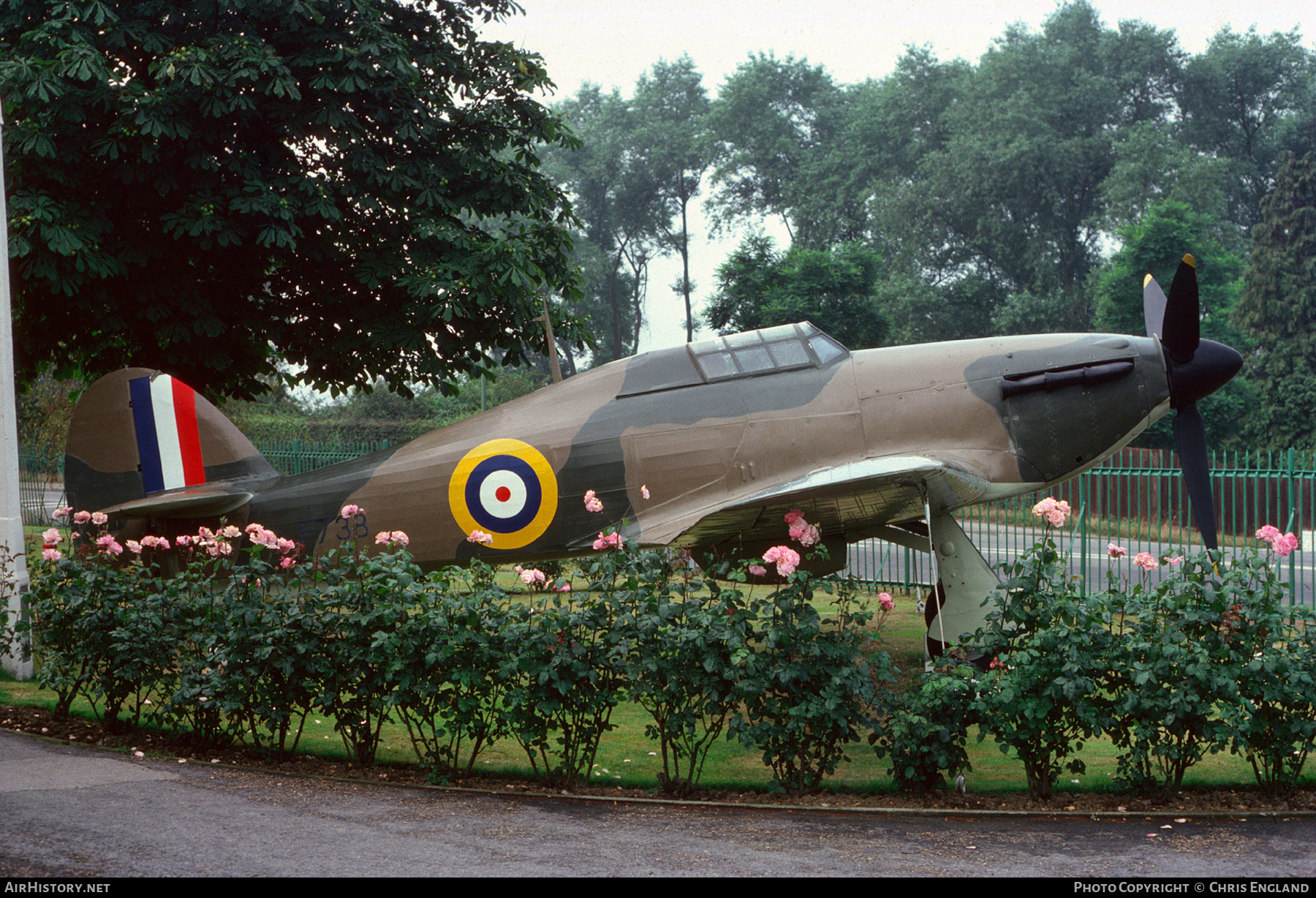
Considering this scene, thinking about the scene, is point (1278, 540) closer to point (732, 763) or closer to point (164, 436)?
point (732, 763)

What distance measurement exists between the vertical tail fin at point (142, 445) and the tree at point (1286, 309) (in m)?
32.7

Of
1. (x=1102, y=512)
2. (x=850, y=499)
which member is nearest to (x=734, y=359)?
(x=850, y=499)

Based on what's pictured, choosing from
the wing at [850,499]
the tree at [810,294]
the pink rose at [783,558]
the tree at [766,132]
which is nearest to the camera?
the pink rose at [783,558]

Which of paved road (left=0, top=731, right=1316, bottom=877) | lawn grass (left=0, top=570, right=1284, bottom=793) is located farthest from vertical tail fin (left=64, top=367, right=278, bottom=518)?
paved road (left=0, top=731, right=1316, bottom=877)

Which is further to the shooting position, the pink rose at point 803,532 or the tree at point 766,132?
the tree at point 766,132

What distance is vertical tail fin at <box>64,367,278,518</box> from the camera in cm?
934

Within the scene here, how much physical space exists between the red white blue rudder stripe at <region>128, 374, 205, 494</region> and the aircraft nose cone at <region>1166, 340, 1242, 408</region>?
29.0 feet

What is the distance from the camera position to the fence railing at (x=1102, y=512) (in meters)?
14.6

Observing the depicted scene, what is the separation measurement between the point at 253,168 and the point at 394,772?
870cm

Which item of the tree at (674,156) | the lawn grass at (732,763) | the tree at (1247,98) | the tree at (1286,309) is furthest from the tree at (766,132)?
the lawn grass at (732,763)

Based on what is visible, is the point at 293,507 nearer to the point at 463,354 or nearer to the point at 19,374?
the point at 463,354

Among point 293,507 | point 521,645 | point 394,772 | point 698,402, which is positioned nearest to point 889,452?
point 698,402

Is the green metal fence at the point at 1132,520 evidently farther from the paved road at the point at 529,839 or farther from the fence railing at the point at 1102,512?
the paved road at the point at 529,839

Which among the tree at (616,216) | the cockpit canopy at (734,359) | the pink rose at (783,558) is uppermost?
the tree at (616,216)
